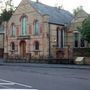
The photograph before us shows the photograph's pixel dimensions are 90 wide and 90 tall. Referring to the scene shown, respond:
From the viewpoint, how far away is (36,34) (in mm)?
50125

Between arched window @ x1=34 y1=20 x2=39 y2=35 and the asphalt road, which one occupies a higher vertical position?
arched window @ x1=34 y1=20 x2=39 y2=35

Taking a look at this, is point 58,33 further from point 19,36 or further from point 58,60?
point 58,60

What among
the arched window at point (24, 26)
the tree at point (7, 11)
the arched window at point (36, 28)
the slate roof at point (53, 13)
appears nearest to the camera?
the arched window at point (36, 28)

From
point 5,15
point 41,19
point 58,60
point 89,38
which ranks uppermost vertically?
point 5,15

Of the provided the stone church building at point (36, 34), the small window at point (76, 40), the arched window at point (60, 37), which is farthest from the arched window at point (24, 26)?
the small window at point (76, 40)

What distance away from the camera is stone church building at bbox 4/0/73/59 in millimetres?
49125

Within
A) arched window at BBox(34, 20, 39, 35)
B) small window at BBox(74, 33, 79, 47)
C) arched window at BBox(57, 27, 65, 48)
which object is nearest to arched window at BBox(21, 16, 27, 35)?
arched window at BBox(34, 20, 39, 35)

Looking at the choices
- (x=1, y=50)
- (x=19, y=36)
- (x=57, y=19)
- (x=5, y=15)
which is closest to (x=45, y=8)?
(x=57, y=19)

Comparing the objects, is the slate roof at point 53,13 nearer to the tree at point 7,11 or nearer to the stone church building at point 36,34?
the stone church building at point 36,34

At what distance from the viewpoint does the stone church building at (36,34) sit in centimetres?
4912

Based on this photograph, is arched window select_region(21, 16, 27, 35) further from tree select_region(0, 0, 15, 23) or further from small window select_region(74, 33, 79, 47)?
tree select_region(0, 0, 15, 23)

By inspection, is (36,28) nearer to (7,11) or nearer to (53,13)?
(53,13)

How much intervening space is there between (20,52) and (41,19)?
670 centimetres

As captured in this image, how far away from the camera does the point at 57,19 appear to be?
171 feet
